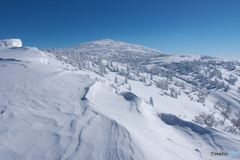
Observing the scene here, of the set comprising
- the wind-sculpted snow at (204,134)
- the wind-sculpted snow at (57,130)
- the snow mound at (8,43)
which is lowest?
the wind-sculpted snow at (204,134)

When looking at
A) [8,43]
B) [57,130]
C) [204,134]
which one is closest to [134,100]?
[204,134]

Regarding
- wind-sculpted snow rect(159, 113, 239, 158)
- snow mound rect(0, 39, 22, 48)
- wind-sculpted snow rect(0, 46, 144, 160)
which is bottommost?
wind-sculpted snow rect(159, 113, 239, 158)

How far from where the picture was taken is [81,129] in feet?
14.8

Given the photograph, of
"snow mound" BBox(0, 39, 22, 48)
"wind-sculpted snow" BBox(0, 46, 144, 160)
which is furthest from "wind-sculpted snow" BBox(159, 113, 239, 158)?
"snow mound" BBox(0, 39, 22, 48)

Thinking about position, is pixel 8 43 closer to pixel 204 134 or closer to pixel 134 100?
pixel 134 100

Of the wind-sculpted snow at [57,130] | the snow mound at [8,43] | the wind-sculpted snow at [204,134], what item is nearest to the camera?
the wind-sculpted snow at [57,130]

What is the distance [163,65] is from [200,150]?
101 meters

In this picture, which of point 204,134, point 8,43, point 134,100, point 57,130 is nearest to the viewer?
point 57,130

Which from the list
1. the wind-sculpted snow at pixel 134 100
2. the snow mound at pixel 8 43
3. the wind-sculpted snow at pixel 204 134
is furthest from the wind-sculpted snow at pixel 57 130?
the snow mound at pixel 8 43

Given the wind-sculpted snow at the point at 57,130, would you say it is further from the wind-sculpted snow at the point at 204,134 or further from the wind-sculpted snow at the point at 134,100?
the wind-sculpted snow at the point at 204,134

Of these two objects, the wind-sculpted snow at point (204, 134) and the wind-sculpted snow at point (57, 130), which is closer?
the wind-sculpted snow at point (57, 130)

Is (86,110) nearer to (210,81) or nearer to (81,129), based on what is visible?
(81,129)

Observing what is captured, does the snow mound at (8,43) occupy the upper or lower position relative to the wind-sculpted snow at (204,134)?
upper

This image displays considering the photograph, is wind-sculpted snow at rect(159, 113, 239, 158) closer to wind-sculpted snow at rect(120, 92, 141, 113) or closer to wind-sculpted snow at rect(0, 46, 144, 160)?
wind-sculpted snow at rect(120, 92, 141, 113)
